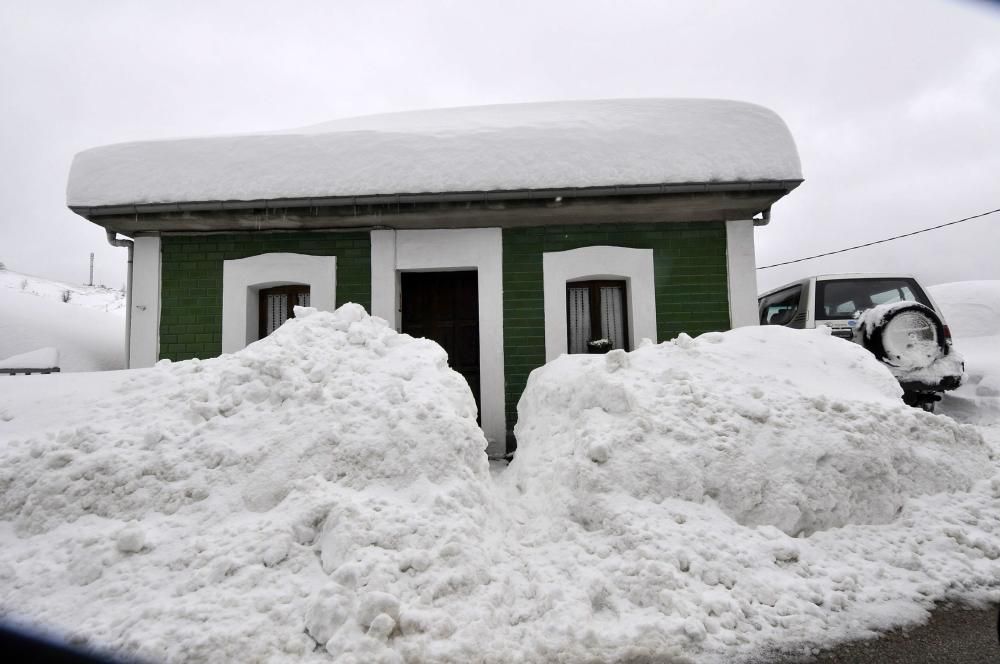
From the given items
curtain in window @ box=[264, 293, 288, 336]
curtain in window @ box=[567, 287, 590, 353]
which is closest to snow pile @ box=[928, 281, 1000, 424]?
curtain in window @ box=[567, 287, 590, 353]

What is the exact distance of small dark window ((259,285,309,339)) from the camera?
7375 mm

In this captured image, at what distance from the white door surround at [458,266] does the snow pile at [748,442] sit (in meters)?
2.10

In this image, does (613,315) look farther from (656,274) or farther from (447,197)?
(447,197)

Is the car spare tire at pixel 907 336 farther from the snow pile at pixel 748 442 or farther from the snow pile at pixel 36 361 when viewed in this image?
the snow pile at pixel 36 361

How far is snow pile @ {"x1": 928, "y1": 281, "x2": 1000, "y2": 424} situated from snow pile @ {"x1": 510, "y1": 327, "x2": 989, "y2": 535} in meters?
5.32

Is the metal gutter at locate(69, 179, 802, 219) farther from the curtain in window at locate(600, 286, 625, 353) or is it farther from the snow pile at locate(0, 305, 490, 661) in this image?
the snow pile at locate(0, 305, 490, 661)

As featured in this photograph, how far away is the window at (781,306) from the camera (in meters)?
7.83

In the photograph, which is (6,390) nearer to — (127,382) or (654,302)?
(127,382)

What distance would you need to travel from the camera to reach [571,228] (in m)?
7.00

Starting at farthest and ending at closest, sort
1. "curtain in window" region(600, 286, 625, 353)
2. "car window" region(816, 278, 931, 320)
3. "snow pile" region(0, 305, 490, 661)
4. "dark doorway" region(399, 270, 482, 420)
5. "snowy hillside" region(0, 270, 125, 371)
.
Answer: "snowy hillside" region(0, 270, 125, 371)
"dark doorway" region(399, 270, 482, 420)
"car window" region(816, 278, 931, 320)
"curtain in window" region(600, 286, 625, 353)
"snow pile" region(0, 305, 490, 661)

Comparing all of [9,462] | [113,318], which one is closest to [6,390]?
[9,462]

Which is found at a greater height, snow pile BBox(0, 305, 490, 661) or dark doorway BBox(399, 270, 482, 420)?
dark doorway BBox(399, 270, 482, 420)

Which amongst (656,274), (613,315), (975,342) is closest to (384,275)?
(613,315)

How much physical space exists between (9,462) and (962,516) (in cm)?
651
